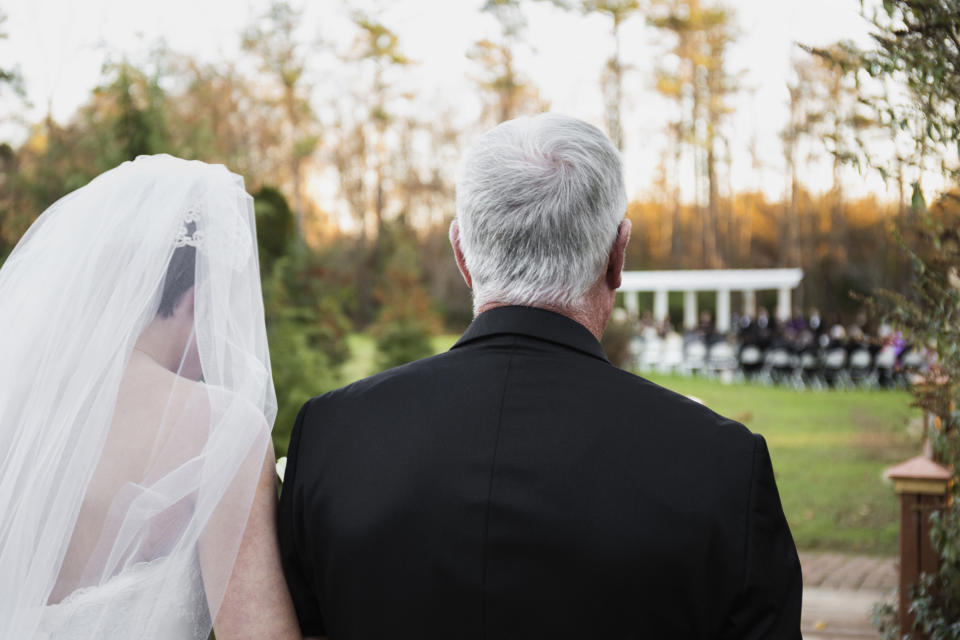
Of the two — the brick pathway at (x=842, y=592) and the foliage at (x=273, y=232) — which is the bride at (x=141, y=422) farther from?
the foliage at (x=273, y=232)

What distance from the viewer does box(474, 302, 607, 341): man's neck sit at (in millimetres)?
1537

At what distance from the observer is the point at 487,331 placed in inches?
60.4

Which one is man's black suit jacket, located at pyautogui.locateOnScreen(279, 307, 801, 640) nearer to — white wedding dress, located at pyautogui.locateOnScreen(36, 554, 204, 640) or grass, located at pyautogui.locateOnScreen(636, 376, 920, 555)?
white wedding dress, located at pyautogui.locateOnScreen(36, 554, 204, 640)

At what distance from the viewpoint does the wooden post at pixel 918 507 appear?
14.2 ft

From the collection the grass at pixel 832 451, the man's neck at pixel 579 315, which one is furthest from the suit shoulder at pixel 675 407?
the grass at pixel 832 451

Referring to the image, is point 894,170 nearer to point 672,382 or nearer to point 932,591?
point 932,591

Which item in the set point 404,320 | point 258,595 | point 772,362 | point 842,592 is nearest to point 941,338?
point 258,595

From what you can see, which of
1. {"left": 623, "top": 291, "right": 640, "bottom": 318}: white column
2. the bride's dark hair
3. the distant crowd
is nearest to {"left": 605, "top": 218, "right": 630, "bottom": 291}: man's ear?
the bride's dark hair

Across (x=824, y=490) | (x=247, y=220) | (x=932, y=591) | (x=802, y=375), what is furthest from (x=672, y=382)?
(x=247, y=220)

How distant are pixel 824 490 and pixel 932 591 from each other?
20.9 feet

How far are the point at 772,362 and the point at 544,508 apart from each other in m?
21.0

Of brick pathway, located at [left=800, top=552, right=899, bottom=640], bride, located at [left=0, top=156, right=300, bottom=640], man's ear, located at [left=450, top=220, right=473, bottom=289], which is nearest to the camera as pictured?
man's ear, located at [left=450, top=220, right=473, bottom=289]

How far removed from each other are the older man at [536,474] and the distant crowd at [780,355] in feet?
58.2

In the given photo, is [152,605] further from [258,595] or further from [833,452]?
[833,452]
